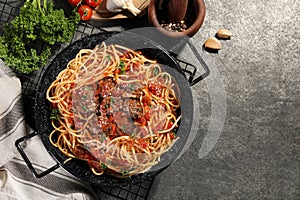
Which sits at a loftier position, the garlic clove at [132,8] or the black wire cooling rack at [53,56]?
Result: the garlic clove at [132,8]

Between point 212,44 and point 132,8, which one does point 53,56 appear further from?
point 212,44

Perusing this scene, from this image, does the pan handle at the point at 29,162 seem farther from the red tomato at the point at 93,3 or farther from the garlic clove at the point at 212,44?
the garlic clove at the point at 212,44

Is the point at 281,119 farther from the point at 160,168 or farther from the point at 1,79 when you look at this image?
the point at 1,79

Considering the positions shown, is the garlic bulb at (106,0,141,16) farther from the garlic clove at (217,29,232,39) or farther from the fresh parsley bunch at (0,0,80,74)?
the garlic clove at (217,29,232,39)

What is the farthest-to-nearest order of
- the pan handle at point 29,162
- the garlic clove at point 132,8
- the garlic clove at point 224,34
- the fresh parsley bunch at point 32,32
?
the garlic clove at point 224,34
the garlic clove at point 132,8
the fresh parsley bunch at point 32,32
the pan handle at point 29,162

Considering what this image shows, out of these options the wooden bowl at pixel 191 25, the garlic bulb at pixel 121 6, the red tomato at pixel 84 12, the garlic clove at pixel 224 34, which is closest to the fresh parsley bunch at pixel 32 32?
the red tomato at pixel 84 12

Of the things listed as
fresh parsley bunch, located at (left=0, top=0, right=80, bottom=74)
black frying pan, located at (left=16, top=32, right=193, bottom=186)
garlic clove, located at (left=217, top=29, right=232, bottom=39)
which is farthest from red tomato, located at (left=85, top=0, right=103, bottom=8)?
garlic clove, located at (left=217, top=29, right=232, bottom=39)

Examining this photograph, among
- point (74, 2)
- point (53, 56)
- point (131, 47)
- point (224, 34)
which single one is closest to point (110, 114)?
point (131, 47)
